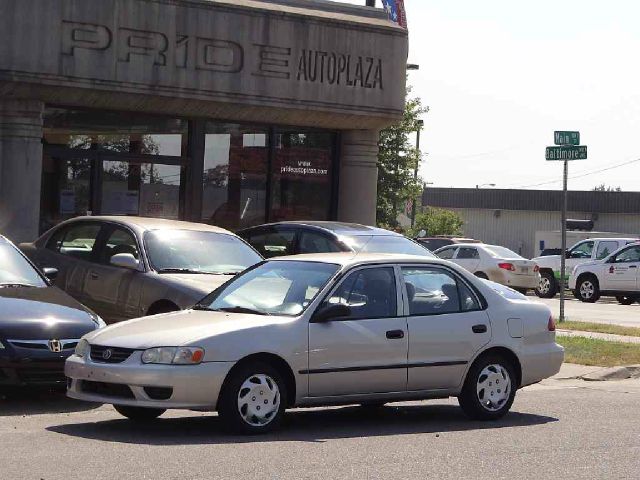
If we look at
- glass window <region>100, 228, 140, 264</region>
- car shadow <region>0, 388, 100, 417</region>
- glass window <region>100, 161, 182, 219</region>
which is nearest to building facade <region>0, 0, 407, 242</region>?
glass window <region>100, 161, 182, 219</region>

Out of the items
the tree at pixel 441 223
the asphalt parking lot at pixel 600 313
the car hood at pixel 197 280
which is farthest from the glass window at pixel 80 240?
the tree at pixel 441 223

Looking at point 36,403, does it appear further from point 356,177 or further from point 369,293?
point 356,177

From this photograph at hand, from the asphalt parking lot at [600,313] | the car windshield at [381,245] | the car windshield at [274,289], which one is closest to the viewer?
the car windshield at [274,289]

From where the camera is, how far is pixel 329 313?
10.1 meters

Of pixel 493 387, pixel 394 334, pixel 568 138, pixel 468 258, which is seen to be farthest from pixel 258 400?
pixel 468 258

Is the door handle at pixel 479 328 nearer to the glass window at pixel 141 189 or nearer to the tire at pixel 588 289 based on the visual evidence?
the glass window at pixel 141 189

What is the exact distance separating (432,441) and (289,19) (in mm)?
13037

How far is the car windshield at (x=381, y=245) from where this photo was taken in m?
16.6

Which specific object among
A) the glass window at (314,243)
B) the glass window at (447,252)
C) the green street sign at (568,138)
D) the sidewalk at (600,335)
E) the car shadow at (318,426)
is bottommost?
the car shadow at (318,426)

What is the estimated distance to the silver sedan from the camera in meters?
9.53

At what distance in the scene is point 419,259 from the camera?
11055 mm

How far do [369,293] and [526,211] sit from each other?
63.2m

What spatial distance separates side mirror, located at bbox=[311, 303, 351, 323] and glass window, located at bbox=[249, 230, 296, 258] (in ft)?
22.9

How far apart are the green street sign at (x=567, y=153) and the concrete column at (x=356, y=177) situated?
361 centimetres
